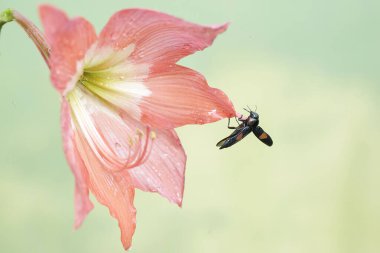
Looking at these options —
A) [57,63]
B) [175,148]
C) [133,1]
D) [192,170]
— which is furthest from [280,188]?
[57,63]

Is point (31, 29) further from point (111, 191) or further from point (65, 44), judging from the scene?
point (111, 191)

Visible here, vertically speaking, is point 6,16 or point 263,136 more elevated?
point 6,16

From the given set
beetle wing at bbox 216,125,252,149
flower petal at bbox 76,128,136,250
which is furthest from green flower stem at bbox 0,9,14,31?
beetle wing at bbox 216,125,252,149

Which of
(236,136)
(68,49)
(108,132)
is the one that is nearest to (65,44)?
(68,49)

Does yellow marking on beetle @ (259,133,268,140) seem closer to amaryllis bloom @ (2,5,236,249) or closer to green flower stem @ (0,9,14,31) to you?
amaryllis bloom @ (2,5,236,249)

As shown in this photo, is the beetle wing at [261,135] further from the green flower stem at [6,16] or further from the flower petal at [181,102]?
the green flower stem at [6,16]

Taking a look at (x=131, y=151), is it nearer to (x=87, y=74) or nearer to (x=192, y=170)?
(x=87, y=74)

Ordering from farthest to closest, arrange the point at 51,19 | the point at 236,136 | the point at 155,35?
the point at 236,136, the point at 155,35, the point at 51,19
